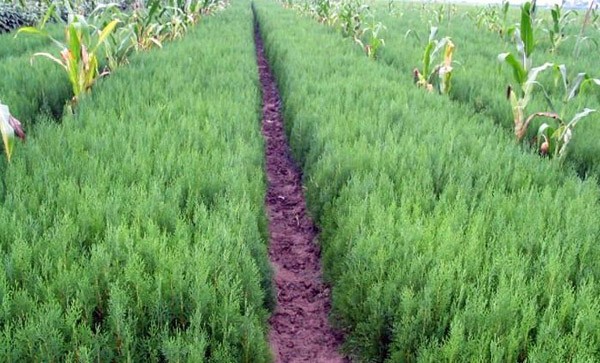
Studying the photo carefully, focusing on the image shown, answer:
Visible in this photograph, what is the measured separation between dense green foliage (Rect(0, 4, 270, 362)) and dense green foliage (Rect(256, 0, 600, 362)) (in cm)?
50

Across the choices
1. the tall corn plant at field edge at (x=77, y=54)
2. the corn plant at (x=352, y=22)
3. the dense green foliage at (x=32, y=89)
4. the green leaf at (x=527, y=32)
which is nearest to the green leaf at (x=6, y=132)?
the dense green foliage at (x=32, y=89)

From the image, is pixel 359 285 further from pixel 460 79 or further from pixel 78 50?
pixel 460 79

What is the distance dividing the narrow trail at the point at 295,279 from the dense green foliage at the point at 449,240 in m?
0.22

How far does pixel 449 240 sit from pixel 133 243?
1.44m

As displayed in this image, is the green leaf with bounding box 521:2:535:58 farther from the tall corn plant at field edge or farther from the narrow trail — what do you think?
the tall corn plant at field edge

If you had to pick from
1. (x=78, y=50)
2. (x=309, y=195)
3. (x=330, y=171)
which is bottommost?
(x=309, y=195)

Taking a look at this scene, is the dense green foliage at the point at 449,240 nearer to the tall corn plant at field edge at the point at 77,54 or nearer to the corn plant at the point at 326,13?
the tall corn plant at field edge at the point at 77,54

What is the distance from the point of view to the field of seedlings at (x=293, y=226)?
1.97m

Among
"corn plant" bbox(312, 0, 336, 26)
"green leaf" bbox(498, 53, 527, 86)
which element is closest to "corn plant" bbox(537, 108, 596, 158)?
"green leaf" bbox(498, 53, 527, 86)

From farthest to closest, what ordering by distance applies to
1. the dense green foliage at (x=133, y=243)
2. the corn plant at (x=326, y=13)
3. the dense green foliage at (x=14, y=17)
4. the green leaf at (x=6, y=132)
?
the corn plant at (x=326, y=13) → the dense green foliage at (x=14, y=17) → the green leaf at (x=6, y=132) → the dense green foliage at (x=133, y=243)

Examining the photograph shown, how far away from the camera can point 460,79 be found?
654 cm

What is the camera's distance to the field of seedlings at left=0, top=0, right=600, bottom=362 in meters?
1.97

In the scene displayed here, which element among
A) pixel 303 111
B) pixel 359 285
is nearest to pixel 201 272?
pixel 359 285

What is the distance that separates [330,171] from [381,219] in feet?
3.36
